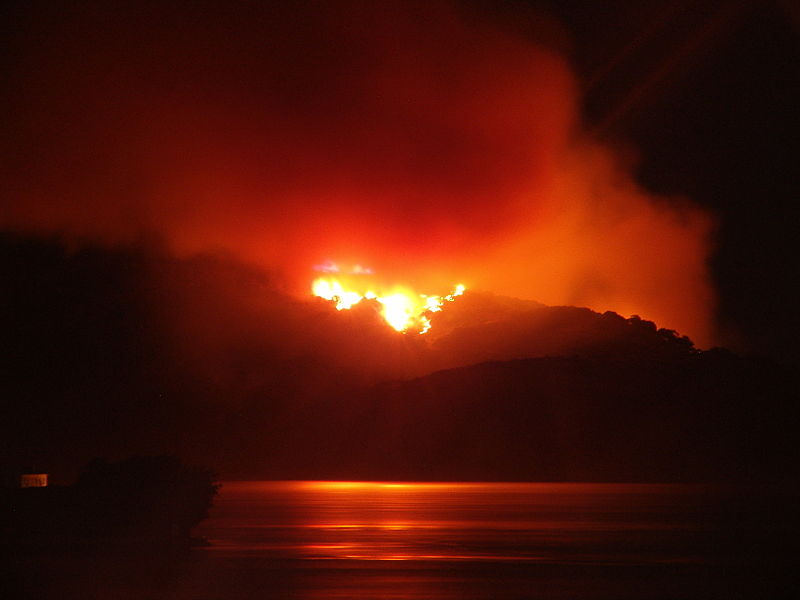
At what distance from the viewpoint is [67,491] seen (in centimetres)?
6919

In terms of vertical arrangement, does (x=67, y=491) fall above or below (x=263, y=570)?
above

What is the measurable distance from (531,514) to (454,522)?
57.0 feet

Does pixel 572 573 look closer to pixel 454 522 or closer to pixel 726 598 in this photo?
pixel 726 598

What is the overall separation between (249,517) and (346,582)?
52.9 metres

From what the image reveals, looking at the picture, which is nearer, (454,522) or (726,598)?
(726,598)

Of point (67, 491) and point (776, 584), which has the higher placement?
point (67, 491)

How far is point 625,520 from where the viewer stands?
9519cm

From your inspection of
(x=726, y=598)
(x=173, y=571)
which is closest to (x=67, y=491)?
(x=173, y=571)

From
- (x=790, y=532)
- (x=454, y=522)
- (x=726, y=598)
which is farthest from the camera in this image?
(x=454, y=522)

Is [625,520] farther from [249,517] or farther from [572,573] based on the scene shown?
[572,573]

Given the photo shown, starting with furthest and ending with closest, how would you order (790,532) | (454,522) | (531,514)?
(531,514) < (454,522) < (790,532)

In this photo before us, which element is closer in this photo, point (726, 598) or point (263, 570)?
point (726, 598)

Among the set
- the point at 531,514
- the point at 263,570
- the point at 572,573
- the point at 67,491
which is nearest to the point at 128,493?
the point at 67,491

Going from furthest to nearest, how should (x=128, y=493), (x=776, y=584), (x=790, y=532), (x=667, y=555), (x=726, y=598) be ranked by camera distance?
(x=790, y=532) < (x=128, y=493) < (x=667, y=555) < (x=776, y=584) < (x=726, y=598)
